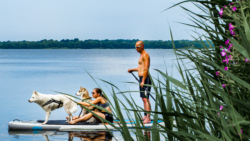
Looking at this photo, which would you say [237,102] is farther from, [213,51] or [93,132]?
A: [93,132]

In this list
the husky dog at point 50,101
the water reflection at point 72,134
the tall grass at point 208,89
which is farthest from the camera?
the husky dog at point 50,101

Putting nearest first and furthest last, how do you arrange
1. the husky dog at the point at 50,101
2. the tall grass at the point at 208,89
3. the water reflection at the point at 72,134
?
1. the tall grass at the point at 208,89
2. the water reflection at the point at 72,134
3. the husky dog at the point at 50,101

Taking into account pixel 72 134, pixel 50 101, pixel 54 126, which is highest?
pixel 50 101

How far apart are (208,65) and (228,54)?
0.17 metres

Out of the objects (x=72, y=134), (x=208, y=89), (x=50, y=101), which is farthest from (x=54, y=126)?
(x=208, y=89)

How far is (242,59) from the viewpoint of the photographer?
1.72 m

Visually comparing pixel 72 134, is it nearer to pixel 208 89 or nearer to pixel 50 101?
pixel 50 101

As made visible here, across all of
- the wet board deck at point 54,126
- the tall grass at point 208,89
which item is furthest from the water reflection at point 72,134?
the tall grass at point 208,89

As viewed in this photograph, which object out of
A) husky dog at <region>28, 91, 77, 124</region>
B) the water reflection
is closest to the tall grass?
the water reflection

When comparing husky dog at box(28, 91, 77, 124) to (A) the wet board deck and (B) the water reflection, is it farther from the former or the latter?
(B) the water reflection

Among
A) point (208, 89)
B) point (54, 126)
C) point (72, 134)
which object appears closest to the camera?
point (208, 89)

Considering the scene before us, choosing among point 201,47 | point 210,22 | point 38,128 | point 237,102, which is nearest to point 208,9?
point 210,22

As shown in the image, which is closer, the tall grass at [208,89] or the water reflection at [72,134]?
the tall grass at [208,89]

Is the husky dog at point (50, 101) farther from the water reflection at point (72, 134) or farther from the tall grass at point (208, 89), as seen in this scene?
the tall grass at point (208, 89)
